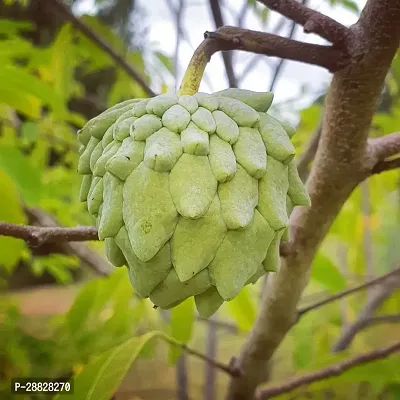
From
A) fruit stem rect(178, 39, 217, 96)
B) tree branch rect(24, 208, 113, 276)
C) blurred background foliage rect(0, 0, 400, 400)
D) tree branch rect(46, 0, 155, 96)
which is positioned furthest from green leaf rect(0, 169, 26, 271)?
fruit stem rect(178, 39, 217, 96)

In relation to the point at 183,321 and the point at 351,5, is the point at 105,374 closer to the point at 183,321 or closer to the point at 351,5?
the point at 183,321

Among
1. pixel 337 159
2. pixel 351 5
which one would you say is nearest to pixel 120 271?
pixel 337 159

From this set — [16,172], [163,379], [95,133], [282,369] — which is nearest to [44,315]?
[163,379]

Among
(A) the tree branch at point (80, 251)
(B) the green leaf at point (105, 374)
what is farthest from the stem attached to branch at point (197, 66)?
(A) the tree branch at point (80, 251)

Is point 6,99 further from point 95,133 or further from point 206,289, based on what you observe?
point 206,289

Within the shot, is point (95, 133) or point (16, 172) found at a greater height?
point (16, 172)

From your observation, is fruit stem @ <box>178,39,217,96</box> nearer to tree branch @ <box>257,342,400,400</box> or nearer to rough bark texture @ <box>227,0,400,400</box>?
rough bark texture @ <box>227,0,400,400</box>
